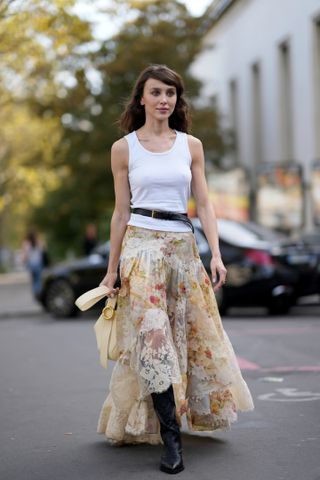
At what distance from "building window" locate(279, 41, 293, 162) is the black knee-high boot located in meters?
26.1

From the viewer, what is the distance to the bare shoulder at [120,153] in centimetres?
534

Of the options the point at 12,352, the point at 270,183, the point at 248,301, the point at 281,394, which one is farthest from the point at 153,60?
the point at 281,394

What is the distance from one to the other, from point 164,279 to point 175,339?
1.05 ft

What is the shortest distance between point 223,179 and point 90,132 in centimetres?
471

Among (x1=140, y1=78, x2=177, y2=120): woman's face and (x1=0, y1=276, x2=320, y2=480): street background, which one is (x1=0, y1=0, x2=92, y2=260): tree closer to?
(x1=0, y1=276, x2=320, y2=480): street background

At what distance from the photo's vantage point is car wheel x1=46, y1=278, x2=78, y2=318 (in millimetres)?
16031

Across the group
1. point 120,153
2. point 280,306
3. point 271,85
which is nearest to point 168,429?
point 120,153

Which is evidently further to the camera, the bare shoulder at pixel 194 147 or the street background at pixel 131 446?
the bare shoulder at pixel 194 147

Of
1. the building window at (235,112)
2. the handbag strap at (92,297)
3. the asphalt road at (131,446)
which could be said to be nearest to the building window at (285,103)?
the building window at (235,112)

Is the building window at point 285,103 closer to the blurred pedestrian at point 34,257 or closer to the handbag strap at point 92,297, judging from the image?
the blurred pedestrian at point 34,257

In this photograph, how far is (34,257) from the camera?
2295 centimetres

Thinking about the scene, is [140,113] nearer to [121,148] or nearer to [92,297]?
[121,148]

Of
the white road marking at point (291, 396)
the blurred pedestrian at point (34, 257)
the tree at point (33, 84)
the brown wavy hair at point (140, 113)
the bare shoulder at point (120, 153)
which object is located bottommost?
the white road marking at point (291, 396)

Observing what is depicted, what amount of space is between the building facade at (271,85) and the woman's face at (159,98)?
20308 millimetres
